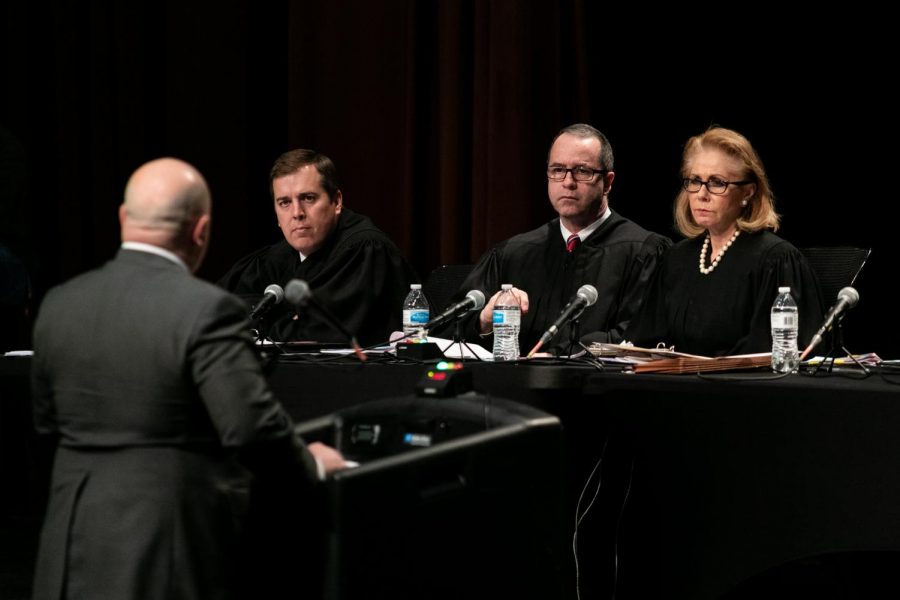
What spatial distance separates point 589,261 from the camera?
Answer: 13.7ft

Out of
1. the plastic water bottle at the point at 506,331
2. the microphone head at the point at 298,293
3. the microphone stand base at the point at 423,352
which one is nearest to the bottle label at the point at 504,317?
the plastic water bottle at the point at 506,331

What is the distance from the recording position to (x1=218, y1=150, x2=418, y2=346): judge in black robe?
446 cm

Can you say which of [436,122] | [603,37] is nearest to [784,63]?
[603,37]

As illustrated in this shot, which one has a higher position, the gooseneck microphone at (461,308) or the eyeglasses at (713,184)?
the eyeglasses at (713,184)

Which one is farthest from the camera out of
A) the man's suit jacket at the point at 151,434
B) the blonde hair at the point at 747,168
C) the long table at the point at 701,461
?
the blonde hair at the point at 747,168

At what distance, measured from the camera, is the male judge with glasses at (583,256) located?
409 cm

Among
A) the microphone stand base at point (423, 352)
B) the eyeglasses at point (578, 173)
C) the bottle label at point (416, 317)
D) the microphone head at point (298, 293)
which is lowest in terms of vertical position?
the microphone stand base at point (423, 352)

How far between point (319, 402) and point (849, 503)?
1.43 m

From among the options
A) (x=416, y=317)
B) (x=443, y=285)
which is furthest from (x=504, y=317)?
(x=443, y=285)

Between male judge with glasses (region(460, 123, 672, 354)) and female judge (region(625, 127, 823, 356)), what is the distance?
245mm

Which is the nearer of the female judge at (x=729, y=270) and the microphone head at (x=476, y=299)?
the microphone head at (x=476, y=299)

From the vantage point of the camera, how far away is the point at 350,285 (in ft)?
14.8

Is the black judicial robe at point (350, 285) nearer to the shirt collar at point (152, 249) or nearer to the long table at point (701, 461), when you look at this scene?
the long table at point (701, 461)

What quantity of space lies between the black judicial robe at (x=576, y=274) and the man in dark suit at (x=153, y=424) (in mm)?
2090
